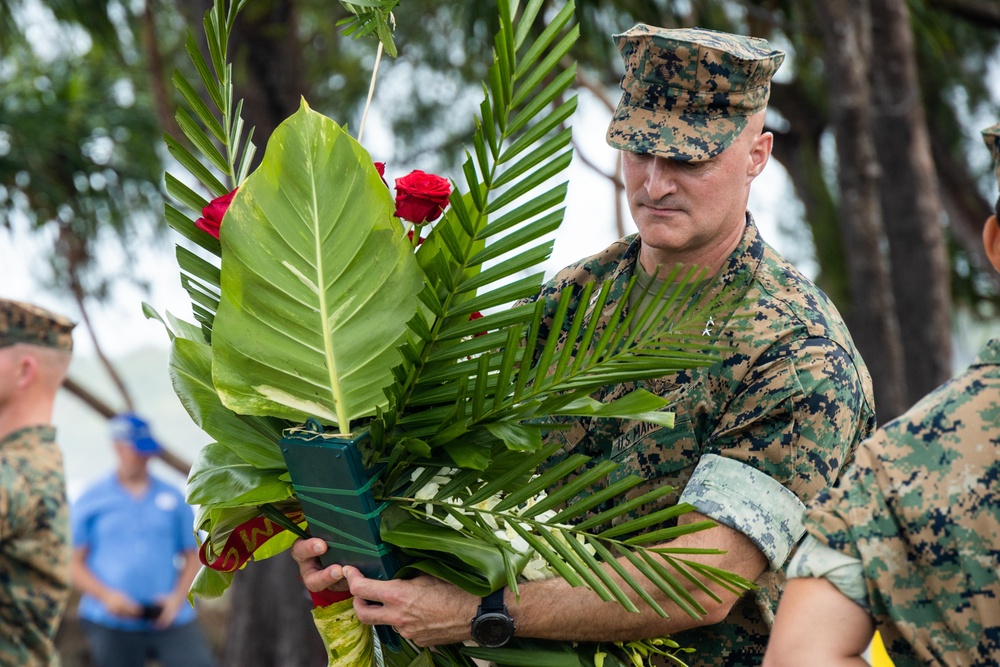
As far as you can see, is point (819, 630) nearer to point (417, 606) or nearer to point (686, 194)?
point (417, 606)

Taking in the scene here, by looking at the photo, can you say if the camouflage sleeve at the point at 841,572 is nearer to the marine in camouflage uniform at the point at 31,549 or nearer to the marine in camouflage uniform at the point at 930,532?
the marine in camouflage uniform at the point at 930,532

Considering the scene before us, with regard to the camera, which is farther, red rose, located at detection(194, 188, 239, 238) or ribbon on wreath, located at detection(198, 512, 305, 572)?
ribbon on wreath, located at detection(198, 512, 305, 572)

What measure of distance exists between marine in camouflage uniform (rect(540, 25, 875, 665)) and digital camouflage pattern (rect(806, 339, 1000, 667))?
458mm

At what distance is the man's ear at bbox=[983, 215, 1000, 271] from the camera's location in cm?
137

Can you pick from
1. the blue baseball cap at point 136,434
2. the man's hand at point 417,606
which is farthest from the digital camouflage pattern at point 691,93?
the blue baseball cap at point 136,434

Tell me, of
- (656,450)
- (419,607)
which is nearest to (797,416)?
(656,450)

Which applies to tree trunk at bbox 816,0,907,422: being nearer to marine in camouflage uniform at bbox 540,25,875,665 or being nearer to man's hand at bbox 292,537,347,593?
marine in camouflage uniform at bbox 540,25,875,665

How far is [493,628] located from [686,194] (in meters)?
0.75

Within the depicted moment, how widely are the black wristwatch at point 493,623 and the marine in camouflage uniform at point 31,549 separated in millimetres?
1803

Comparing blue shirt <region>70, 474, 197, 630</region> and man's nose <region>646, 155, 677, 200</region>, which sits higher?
man's nose <region>646, 155, 677, 200</region>

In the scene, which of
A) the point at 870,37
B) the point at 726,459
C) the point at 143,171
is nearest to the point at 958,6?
the point at 870,37

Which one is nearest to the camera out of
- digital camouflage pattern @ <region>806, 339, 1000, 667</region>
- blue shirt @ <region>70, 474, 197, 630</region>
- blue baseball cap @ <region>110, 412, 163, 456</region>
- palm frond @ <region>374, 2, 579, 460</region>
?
digital camouflage pattern @ <region>806, 339, 1000, 667</region>

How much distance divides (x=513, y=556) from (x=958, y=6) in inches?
280

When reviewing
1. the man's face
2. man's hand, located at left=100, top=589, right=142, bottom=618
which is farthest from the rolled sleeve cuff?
man's hand, located at left=100, top=589, right=142, bottom=618
